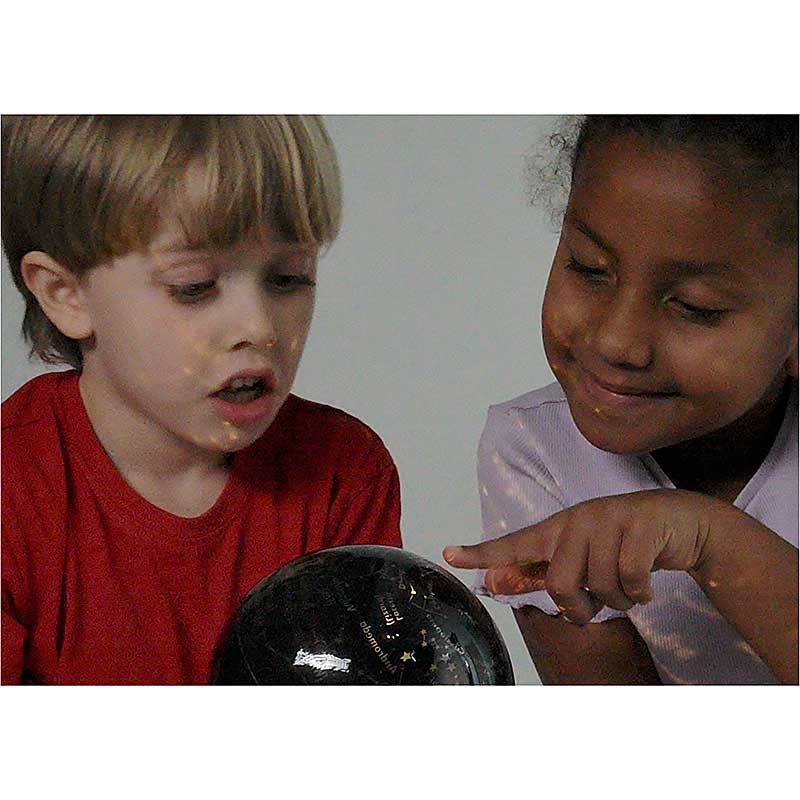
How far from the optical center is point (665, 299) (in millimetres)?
1423

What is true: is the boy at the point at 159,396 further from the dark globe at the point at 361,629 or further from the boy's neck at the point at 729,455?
the boy's neck at the point at 729,455

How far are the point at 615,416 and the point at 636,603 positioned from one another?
200 mm

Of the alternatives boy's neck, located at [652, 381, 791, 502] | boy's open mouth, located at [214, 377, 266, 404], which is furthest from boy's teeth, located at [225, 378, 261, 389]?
boy's neck, located at [652, 381, 791, 502]

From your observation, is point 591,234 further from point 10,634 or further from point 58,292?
point 10,634

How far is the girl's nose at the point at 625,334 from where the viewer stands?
4.70 ft

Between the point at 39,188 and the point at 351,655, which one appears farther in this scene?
the point at 39,188

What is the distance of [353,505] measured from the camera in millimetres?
1497

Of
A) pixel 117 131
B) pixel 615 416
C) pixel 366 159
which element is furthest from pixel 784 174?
pixel 117 131

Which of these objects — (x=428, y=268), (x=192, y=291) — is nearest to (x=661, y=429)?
(x=428, y=268)

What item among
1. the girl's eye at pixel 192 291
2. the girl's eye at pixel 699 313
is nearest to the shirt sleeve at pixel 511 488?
the girl's eye at pixel 699 313

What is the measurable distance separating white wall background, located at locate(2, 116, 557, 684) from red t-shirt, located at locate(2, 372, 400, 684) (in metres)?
0.07

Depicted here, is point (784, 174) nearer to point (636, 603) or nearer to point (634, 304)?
point (634, 304)

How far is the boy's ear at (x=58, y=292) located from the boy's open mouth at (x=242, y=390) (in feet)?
0.51
